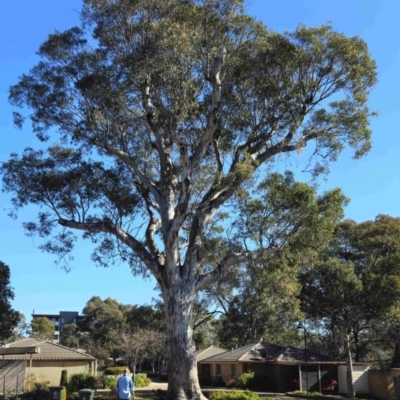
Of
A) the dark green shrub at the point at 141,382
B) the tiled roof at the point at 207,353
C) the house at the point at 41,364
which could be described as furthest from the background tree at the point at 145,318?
the house at the point at 41,364

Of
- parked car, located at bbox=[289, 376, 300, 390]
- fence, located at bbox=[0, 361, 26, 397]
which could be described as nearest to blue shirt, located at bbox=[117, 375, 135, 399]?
fence, located at bbox=[0, 361, 26, 397]

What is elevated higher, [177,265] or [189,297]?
[177,265]

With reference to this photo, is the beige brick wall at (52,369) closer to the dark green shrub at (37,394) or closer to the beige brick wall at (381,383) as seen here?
the dark green shrub at (37,394)

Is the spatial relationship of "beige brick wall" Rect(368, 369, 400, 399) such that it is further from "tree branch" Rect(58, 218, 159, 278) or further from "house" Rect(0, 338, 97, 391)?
"tree branch" Rect(58, 218, 159, 278)

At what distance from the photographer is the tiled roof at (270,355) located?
3731 centimetres

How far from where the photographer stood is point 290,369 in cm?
3806

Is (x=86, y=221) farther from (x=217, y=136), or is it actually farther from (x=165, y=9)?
(x=165, y=9)

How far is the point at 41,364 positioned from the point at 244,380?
44.9 feet

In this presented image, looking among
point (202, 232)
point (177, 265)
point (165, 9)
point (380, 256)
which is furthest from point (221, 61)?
point (380, 256)

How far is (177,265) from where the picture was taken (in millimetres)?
18328

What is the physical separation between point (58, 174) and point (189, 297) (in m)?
7.68

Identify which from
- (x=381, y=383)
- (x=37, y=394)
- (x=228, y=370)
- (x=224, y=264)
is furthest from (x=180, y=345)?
(x=228, y=370)

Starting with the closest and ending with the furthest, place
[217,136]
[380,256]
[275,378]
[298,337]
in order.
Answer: [217,136] < [380,256] < [275,378] < [298,337]

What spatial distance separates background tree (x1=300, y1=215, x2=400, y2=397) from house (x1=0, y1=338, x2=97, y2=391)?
15785 millimetres
